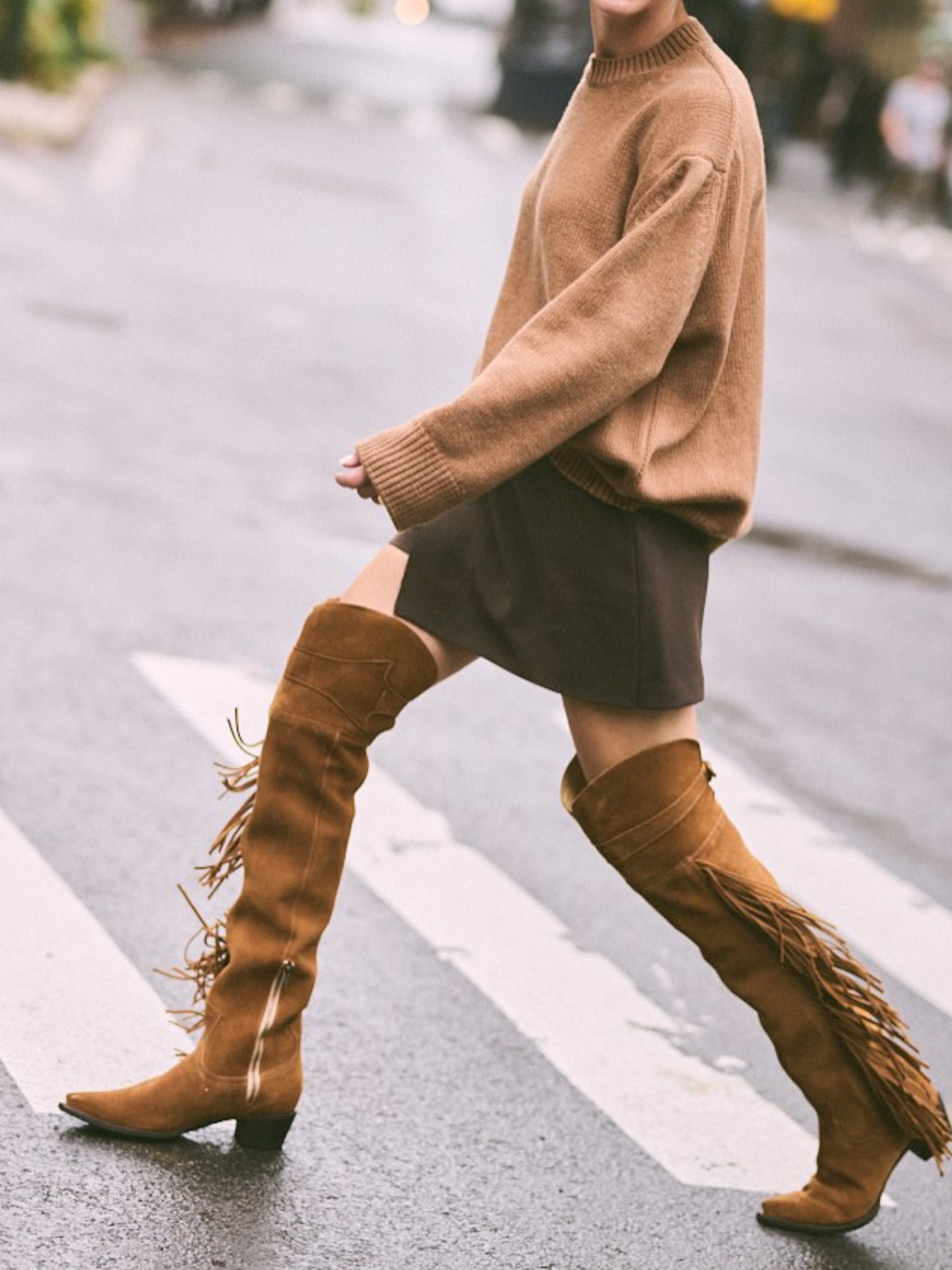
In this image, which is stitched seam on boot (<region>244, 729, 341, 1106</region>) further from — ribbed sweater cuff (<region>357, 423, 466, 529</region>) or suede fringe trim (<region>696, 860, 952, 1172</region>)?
suede fringe trim (<region>696, 860, 952, 1172</region>)

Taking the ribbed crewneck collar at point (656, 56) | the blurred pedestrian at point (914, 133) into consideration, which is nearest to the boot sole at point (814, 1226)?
the ribbed crewneck collar at point (656, 56)

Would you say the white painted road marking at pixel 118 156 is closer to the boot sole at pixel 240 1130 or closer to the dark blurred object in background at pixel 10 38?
the dark blurred object in background at pixel 10 38

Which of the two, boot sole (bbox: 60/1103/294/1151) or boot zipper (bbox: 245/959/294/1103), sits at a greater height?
boot zipper (bbox: 245/959/294/1103)

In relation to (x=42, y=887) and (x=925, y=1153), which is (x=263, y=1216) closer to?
(x=925, y=1153)

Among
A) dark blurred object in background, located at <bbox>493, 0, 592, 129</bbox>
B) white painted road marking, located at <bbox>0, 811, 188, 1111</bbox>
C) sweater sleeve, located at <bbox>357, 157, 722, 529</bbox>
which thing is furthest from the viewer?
dark blurred object in background, located at <bbox>493, 0, 592, 129</bbox>

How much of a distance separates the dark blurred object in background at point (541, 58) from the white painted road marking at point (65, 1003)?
1148 inches

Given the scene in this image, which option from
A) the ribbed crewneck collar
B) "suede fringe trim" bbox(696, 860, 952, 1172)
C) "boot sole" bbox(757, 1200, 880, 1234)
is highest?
the ribbed crewneck collar

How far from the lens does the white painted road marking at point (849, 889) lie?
197 inches

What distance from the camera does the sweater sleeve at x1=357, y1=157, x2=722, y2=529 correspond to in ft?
10.3

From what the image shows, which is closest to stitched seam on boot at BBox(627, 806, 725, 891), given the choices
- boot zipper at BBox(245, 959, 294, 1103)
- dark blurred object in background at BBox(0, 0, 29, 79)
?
boot zipper at BBox(245, 959, 294, 1103)

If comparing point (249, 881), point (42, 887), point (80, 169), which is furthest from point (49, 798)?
point (80, 169)

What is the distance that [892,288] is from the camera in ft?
70.5

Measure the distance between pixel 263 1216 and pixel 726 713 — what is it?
3.71 meters

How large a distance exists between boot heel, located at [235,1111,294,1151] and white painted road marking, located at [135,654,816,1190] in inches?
26.2
